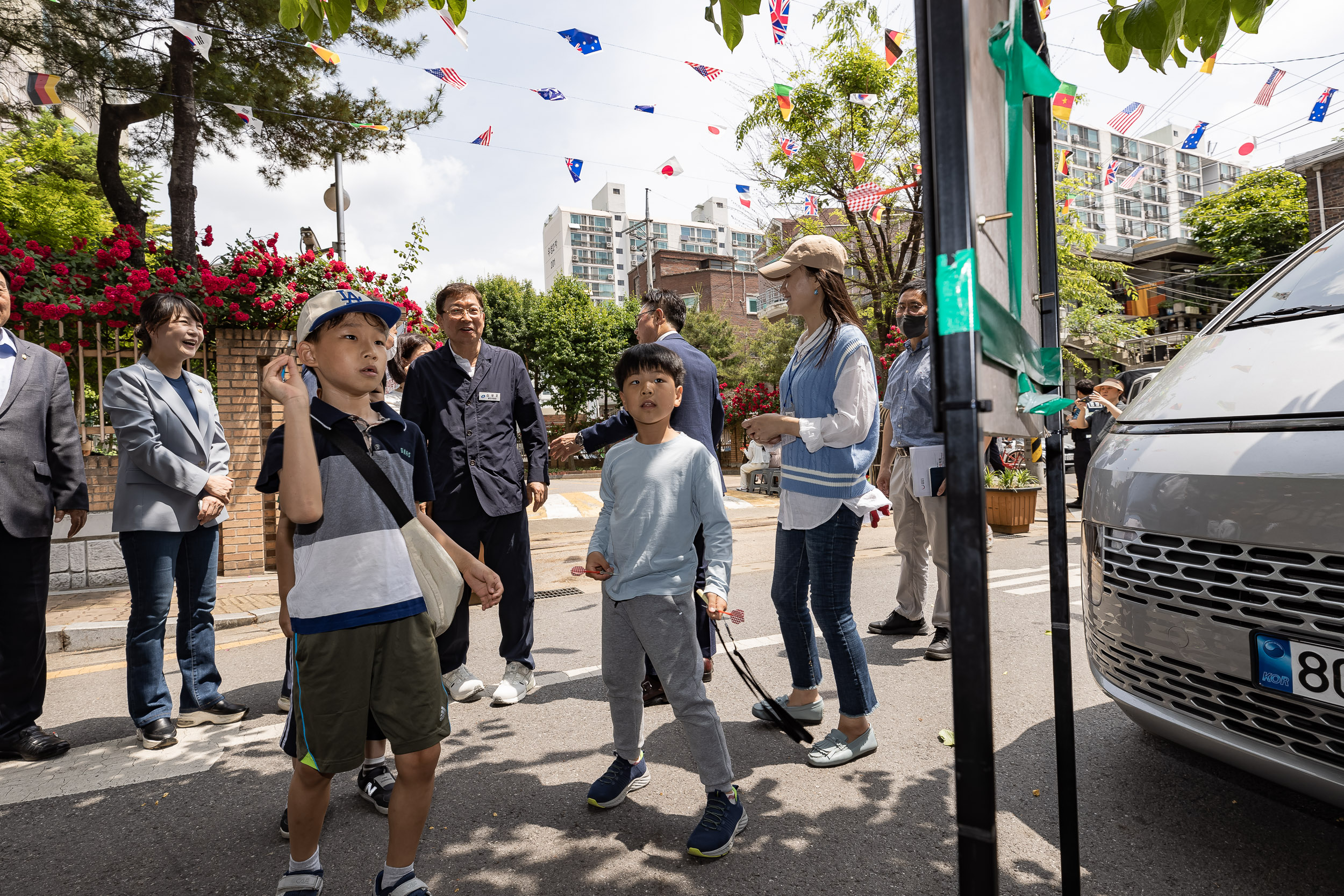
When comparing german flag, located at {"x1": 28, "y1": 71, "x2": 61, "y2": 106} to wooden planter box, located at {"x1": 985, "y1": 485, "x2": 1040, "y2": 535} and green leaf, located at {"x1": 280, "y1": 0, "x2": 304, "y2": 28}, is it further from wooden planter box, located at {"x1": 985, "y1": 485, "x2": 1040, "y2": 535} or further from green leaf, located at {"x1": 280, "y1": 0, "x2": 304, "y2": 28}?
wooden planter box, located at {"x1": 985, "y1": 485, "x2": 1040, "y2": 535}

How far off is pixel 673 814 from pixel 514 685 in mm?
1547

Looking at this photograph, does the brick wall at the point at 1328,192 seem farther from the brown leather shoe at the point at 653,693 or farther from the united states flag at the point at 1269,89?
the brown leather shoe at the point at 653,693

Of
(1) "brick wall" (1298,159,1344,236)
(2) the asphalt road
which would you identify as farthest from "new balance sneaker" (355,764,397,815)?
(1) "brick wall" (1298,159,1344,236)

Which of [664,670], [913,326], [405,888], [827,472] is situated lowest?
[405,888]

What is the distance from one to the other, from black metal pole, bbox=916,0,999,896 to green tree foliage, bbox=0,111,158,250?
18.8 metres

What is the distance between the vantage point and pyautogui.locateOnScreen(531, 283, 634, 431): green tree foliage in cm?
3672

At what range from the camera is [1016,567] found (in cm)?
704

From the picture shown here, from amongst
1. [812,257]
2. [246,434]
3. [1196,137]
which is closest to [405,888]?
[812,257]

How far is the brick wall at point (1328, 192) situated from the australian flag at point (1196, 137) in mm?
18359

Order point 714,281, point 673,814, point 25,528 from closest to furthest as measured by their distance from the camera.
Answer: point 673,814, point 25,528, point 714,281

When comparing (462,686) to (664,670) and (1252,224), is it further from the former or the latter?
(1252,224)

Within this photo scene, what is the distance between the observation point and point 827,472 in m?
3.00

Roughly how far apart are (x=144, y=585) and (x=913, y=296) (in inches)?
176

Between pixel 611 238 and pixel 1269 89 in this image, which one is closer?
pixel 1269 89
